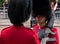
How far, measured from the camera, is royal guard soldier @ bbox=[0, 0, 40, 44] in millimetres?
1818

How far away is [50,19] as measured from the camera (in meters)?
2.40

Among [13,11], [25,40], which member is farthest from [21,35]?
[13,11]

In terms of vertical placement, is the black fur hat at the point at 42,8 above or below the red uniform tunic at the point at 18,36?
above

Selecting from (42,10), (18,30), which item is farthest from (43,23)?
(18,30)

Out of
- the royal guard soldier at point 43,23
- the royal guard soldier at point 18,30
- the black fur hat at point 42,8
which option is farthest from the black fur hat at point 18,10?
the black fur hat at point 42,8

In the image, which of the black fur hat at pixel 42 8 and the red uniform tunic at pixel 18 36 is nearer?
the red uniform tunic at pixel 18 36

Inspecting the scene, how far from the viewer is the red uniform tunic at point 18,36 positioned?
181cm

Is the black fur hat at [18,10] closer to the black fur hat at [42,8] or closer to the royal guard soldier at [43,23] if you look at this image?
the royal guard soldier at [43,23]

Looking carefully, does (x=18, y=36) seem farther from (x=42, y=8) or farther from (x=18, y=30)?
(x=42, y=8)

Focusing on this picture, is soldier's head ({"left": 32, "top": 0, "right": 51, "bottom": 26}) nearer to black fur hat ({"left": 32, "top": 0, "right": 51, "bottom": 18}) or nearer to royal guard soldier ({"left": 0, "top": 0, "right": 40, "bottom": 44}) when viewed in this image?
black fur hat ({"left": 32, "top": 0, "right": 51, "bottom": 18})

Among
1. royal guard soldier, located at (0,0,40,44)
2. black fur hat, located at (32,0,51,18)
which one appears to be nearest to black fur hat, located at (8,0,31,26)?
royal guard soldier, located at (0,0,40,44)

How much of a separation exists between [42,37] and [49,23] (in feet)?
0.57

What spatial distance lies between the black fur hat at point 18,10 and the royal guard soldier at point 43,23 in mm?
375

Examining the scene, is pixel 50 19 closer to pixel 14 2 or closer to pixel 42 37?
pixel 42 37
